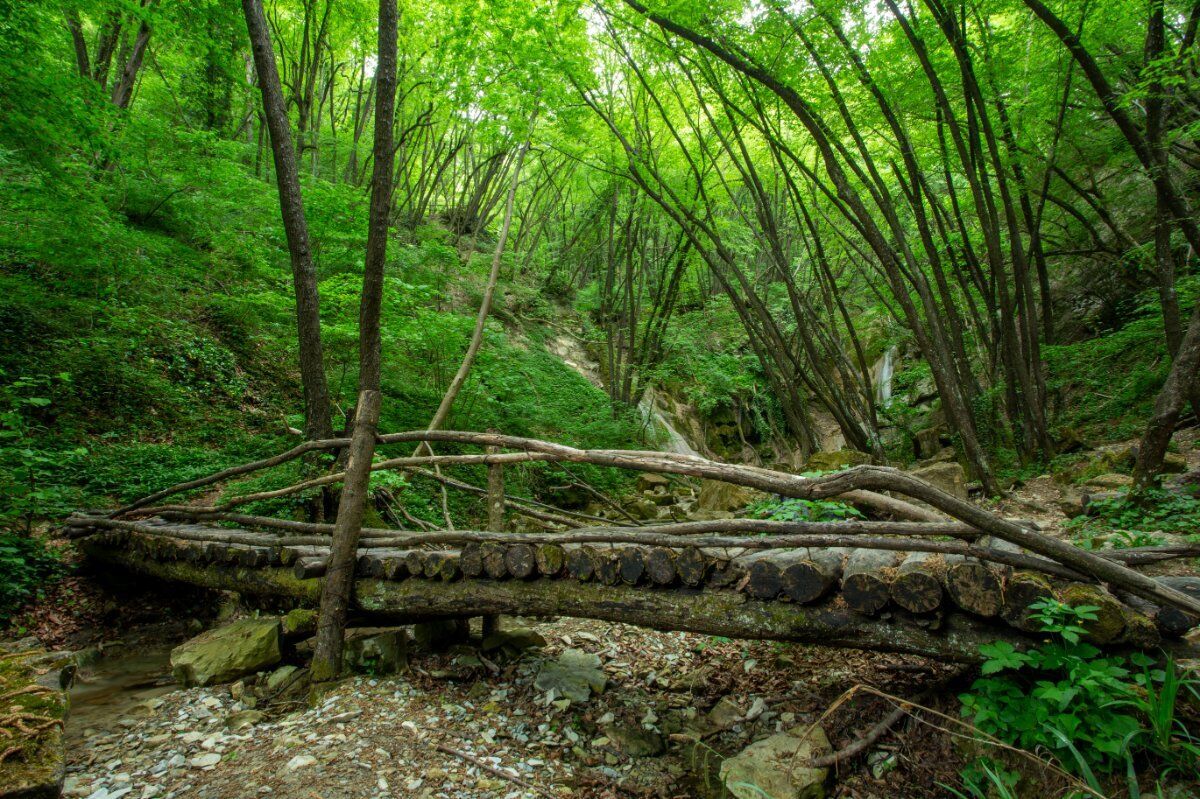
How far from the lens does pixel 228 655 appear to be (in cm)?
362

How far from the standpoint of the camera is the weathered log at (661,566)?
2717mm

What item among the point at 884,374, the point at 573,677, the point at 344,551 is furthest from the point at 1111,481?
the point at 884,374

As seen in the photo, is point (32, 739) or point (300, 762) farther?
point (300, 762)

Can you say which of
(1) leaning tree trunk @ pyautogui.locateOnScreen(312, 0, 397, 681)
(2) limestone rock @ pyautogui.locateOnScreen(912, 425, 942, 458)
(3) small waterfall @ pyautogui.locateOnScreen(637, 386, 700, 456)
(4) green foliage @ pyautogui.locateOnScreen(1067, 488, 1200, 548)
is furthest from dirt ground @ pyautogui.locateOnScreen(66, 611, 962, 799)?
(2) limestone rock @ pyautogui.locateOnScreen(912, 425, 942, 458)

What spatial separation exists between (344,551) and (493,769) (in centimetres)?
160

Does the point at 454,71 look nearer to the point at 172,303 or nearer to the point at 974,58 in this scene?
the point at 172,303

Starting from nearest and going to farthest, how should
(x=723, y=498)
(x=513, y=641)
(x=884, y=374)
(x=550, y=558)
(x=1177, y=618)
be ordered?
(x=1177, y=618) < (x=550, y=558) < (x=513, y=641) < (x=723, y=498) < (x=884, y=374)

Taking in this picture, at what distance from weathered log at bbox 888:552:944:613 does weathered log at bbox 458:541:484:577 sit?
2153 mm

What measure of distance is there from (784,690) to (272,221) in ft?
29.5

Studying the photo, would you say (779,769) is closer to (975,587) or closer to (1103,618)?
(975,587)

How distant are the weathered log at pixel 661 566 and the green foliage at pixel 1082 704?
4.15 ft

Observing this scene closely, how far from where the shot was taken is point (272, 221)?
8250mm

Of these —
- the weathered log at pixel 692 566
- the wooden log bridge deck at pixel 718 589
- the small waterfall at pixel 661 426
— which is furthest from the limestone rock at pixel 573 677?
the small waterfall at pixel 661 426

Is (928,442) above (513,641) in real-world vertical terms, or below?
above
